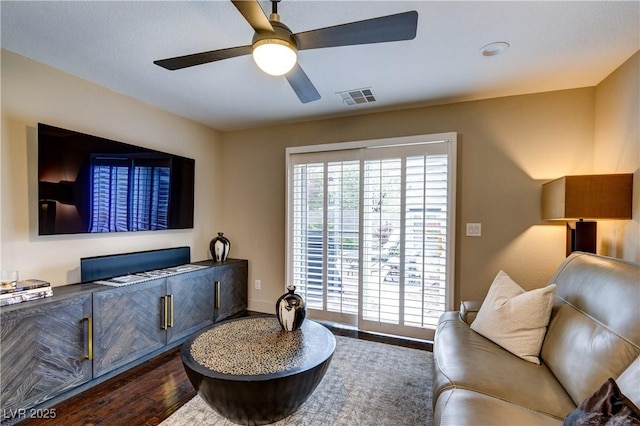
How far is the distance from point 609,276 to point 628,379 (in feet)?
2.32

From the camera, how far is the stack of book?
1887 mm

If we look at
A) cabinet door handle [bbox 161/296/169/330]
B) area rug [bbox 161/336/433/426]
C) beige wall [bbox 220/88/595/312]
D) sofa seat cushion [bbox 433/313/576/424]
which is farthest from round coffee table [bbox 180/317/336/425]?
beige wall [bbox 220/88/595/312]

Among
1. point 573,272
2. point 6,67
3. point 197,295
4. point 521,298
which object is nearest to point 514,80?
point 573,272

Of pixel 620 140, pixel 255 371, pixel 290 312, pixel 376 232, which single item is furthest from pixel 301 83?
pixel 620 140

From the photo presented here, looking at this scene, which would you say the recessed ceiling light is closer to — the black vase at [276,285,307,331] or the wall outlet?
the wall outlet

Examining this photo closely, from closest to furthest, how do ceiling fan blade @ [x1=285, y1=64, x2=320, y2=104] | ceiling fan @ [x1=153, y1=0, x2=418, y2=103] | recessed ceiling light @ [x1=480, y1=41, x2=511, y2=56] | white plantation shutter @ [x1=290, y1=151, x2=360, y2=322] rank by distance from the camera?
ceiling fan @ [x1=153, y1=0, x2=418, y2=103], ceiling fan blade @ [x1=285, y1=64, x2=320, y2=104], recessed ceiling light @ [x1=480, y1=41, x2=511, y2=56], white plantation shutter @ [x1=290, y1=151, x2=360, y2=322]

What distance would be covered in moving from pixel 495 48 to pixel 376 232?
189 centimetres

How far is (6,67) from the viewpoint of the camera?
84.7 inches

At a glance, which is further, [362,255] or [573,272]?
[362,255]

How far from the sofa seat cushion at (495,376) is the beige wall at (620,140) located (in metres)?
1.26

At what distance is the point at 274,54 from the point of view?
149 centimetres

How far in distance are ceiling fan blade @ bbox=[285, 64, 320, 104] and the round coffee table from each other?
166cm

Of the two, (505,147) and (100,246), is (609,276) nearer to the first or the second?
(505,147)

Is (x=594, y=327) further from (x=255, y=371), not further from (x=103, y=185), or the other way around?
(x=103, y=185)
